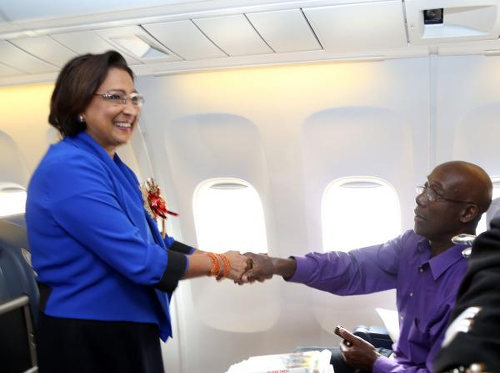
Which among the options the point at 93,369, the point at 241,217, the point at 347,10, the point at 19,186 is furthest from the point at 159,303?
the point at 19,186

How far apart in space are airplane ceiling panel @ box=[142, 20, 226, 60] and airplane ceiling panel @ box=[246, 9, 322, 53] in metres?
0.31

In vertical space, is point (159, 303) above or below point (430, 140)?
below

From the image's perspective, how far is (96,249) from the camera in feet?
6.68

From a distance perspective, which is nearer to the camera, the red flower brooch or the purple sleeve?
the red flower brooch

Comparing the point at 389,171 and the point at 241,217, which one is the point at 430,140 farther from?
the point at 241,217

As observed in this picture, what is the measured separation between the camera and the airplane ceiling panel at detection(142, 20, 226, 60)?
2.87m

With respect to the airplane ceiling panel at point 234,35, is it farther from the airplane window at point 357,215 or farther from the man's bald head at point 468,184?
the airplane window at point 357,215

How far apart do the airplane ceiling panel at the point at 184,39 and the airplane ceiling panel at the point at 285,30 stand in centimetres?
31

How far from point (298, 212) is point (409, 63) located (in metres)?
1.27

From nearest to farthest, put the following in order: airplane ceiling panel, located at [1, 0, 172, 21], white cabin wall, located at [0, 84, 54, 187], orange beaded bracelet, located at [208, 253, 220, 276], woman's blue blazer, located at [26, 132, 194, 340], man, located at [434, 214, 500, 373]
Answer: man, located at [434, 214, 500, 373] → woman's blue blazer, located at [26, 132, 194, 340] → orange beaded bracelet, located at [208, 253, 220, 276] → airplane ceiling panel, located at [1, 0, 172, 21] → white cabin wall, located at [0, 84, 54, 187]

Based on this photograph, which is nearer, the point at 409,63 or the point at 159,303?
the point at 159,303

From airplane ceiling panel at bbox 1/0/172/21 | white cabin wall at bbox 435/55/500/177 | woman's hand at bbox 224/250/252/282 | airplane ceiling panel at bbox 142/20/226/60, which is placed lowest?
woman's hand at bbox 224/250/252/282

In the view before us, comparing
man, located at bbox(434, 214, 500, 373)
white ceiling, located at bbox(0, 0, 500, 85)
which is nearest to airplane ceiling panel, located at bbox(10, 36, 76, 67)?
white ceiling, located at bbox(0, 0, 500, 85)

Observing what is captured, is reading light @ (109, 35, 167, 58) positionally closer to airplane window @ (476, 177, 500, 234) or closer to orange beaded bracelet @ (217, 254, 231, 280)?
orange beaded bracelet @ (217, 254, 231, 280)
